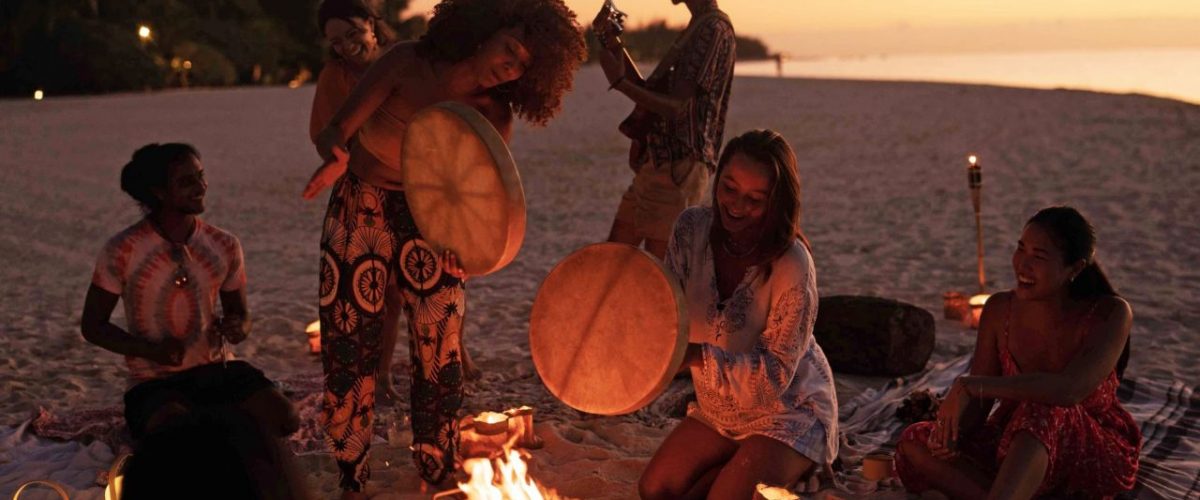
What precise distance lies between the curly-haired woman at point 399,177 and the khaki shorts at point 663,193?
1.25 m

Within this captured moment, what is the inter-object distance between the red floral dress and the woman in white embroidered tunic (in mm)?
599

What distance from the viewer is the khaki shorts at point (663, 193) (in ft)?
17.0

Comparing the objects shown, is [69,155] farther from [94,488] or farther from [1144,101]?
[1144,101]

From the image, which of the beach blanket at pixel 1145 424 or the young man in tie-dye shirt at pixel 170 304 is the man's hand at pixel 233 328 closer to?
the young man in tie-dye shirt at pixel 170 304

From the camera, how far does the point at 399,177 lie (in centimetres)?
387

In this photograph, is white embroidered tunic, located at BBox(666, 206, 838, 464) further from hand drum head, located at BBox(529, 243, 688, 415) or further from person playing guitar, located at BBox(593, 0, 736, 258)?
person playing guitar, located at BBox(593, 0, 736, 258)

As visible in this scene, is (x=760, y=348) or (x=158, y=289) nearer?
(x=760, y=348)

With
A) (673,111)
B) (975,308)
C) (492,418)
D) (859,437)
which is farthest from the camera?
(975,308)

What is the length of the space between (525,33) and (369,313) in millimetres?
1082

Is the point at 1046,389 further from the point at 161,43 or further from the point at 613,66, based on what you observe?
the point at 161,43

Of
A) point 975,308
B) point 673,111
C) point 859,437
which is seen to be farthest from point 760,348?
point 975,308

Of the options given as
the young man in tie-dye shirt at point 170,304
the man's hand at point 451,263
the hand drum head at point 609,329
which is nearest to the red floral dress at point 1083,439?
the hand drum head at point 609,329

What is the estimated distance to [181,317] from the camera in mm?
4113

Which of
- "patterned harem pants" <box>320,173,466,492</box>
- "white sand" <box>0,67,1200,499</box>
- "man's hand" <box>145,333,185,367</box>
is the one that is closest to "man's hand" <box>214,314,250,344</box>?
"man's hand" <box>145,333,185,367</box>
